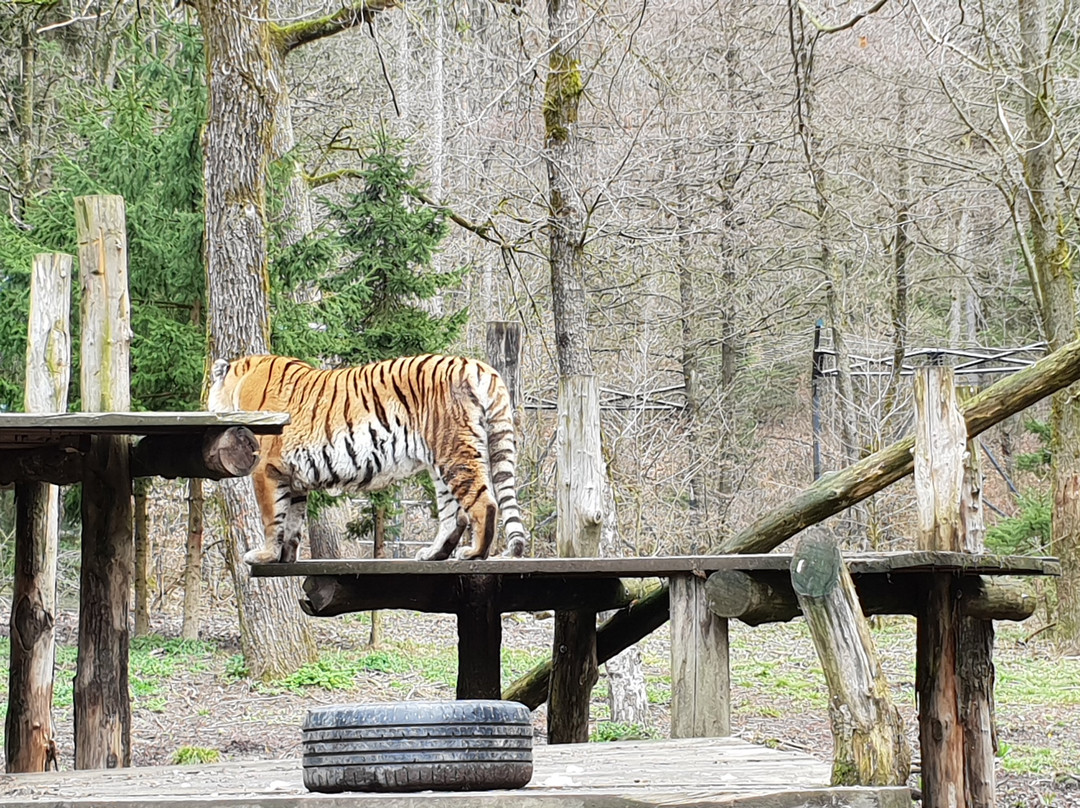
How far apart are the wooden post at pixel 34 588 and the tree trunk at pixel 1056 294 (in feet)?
33.1

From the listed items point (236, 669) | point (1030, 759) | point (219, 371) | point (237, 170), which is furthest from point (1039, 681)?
point (237, 170)

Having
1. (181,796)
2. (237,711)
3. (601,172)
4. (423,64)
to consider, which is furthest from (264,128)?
(423,64)

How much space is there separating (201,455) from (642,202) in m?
10.1

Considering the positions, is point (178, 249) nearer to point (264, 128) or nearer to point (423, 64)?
point (264, 128)

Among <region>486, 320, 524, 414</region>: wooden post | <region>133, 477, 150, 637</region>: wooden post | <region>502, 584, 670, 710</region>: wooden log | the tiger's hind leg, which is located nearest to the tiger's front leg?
the tiger's hind leg

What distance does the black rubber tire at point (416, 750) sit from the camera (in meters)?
3.48

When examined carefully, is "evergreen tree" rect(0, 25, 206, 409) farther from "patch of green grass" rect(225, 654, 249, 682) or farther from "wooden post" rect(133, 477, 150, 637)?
"patch of green grass" rect(225, 654, 249, 682)

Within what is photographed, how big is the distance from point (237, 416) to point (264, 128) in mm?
8421

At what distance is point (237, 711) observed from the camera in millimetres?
11547

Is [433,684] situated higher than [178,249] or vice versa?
[178,249]

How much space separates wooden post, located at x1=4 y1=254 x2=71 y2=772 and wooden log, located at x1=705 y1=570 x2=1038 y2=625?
334 cm

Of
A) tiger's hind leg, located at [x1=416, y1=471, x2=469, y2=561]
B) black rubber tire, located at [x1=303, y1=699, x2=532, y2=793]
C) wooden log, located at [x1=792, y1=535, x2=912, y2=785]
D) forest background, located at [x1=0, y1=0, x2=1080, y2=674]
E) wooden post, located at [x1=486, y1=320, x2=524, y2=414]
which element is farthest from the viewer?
forest background, located at [x1=0, y1=0, x2=1080, y2=674]

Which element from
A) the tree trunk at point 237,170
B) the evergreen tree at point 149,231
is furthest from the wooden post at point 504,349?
the evergreen tree at point 149,231

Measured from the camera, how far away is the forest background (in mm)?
12906
